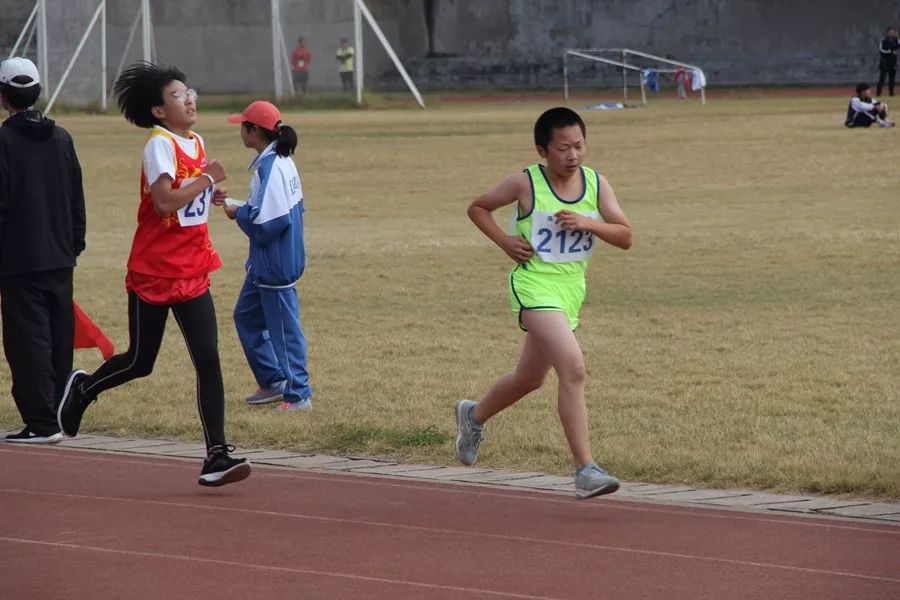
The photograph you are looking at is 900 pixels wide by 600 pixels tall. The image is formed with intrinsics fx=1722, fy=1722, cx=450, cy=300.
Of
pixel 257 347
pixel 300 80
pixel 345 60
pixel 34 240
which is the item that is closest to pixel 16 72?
pixel 34 240

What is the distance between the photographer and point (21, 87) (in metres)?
7.97

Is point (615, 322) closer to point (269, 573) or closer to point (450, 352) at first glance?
point (450, 352)

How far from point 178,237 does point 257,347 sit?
2295mm

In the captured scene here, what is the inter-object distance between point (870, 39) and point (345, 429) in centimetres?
4695

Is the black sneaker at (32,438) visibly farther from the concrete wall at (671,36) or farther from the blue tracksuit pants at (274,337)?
the concrete wall at (671,36)

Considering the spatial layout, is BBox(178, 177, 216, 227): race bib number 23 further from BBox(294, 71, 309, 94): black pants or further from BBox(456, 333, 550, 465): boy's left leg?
BBox(294, 71, 309, 94): black pants

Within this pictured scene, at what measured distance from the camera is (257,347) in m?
9.37

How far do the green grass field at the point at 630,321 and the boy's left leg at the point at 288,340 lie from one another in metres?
0.20

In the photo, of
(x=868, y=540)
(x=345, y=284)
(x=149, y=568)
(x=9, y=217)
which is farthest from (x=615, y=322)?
(x=149, y=568)

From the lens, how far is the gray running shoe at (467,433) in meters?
7.43

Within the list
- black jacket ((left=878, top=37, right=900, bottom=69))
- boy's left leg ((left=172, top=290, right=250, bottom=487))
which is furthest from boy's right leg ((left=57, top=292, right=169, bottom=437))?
black jacket ((left=878, top=37, right=900, bottom=69))

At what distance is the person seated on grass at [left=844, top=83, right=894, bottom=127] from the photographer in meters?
30.7

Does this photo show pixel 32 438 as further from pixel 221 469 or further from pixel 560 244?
pixel 560 244

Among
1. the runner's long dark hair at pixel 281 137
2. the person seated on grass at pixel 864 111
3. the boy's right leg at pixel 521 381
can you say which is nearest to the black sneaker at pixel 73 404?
the runner's long dark hair at pixel 281 137
